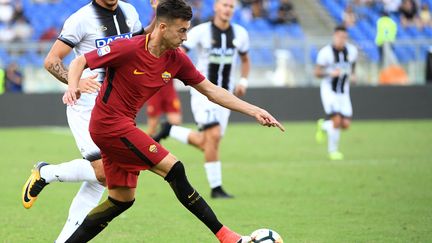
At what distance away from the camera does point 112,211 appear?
686cm

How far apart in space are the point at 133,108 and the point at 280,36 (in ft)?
62.8

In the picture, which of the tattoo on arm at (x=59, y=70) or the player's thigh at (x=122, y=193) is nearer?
the player's thigh at (x=122, y=193)

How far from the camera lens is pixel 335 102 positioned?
17.5 m

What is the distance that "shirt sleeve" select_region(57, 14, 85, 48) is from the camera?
777 centimetres

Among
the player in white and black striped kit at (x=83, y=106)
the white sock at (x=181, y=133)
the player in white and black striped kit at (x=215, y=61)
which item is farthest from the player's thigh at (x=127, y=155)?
the white sock at (x=181, y=133)

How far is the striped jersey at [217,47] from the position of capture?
12.0 meters

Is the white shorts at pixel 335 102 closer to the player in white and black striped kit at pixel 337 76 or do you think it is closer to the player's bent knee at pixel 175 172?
the player in white and black striped kit at pixel 337 76

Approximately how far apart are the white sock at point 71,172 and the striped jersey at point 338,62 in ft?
34.1

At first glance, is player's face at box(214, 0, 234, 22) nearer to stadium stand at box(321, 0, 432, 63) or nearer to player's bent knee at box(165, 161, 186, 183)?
player's bent knee at box(165, 161, 186, 183)

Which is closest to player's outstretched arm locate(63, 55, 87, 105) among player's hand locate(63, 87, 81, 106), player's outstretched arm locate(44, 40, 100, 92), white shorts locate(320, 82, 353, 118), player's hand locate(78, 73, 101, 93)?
player's hand locate(63, 87, 81, 106)

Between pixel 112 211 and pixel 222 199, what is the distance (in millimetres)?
4495

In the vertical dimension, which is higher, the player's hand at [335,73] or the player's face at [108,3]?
the player's face at [108,3]

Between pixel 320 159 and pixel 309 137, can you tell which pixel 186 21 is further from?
pixel 309 137

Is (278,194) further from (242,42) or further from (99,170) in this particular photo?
(99,170)
